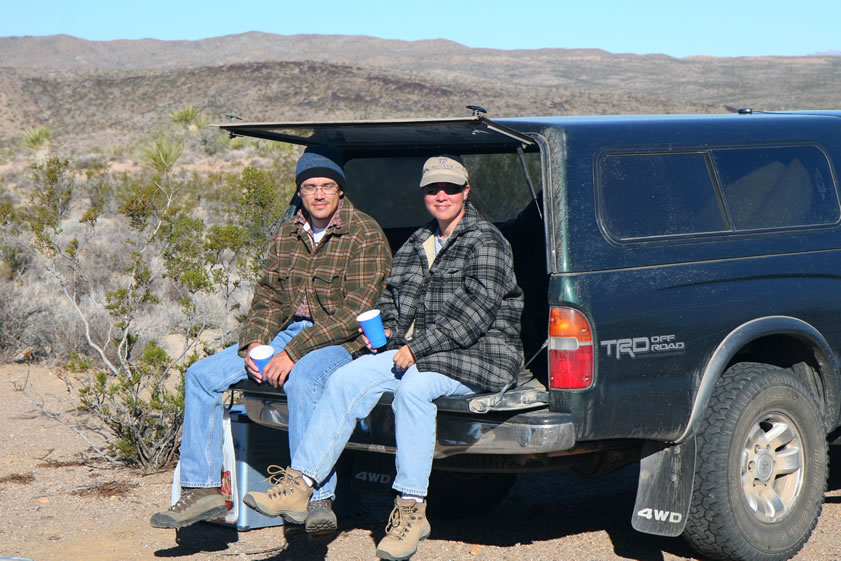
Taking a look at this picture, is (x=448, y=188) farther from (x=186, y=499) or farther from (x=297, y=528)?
(x=186, y=499)

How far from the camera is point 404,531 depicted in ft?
12.5

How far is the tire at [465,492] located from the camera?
5.16m

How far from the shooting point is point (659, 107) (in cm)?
4934

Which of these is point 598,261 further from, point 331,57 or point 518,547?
point 331,57

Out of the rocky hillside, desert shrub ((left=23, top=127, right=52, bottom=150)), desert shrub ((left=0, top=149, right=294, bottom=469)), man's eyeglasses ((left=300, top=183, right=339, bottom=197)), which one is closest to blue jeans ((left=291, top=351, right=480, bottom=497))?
man's eyeglasses ((left=300, top=183, right=339, bottom=197))

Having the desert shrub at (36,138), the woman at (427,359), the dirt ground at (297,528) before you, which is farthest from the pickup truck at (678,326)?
the desert shrub at (36,138)

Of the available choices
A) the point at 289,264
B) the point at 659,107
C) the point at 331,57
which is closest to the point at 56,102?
the point at 659,107

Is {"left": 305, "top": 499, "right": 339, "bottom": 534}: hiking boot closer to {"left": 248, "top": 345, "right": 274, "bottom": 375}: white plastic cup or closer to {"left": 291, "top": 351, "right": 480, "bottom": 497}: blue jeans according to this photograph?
{"left": 291, "top": 351, "right": 480, "bottom": 497}: blue jeans

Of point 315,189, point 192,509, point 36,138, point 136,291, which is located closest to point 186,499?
point 192,509

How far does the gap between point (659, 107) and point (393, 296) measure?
1858 inches

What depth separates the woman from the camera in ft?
12.6

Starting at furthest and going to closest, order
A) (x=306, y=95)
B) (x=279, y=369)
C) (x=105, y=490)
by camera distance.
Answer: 1. (x=306, y=95)
2. (x=105, y=490)
3. (x=279, y=369)

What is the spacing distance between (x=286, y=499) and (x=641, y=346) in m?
1.51

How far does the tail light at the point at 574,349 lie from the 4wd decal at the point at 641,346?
79 millimetres
